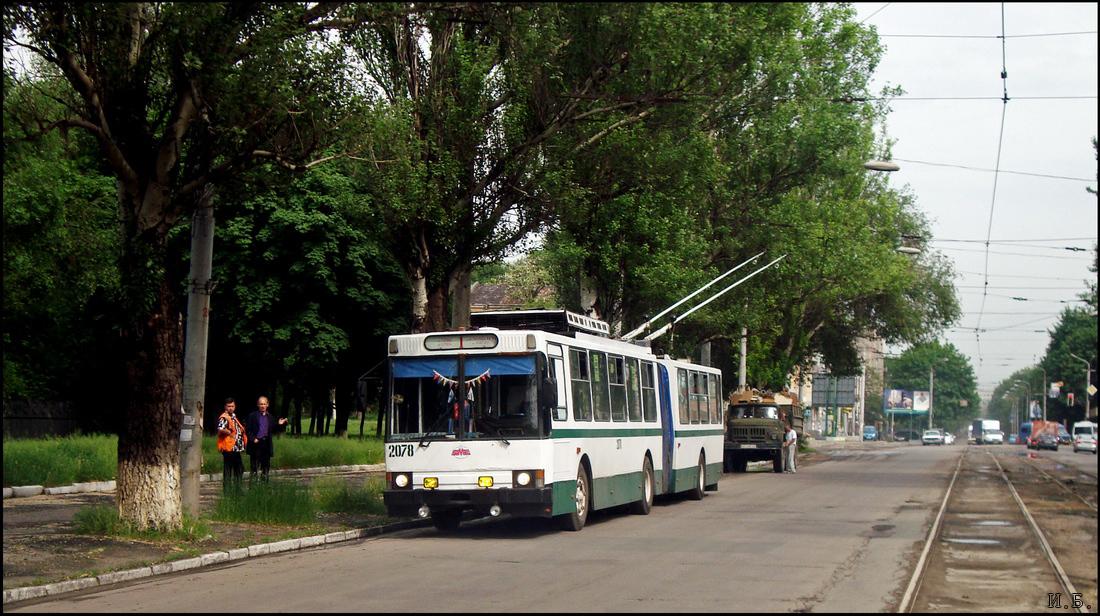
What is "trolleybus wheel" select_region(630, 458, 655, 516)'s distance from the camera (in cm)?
2098

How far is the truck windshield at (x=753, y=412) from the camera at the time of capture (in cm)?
3947

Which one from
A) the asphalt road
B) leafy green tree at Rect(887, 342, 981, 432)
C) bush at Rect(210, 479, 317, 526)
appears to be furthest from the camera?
leafy green tree at Rect(887, 342, 981, 432)

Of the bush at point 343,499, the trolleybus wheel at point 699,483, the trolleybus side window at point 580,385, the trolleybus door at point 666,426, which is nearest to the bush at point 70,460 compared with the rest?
the bush at point 343,499

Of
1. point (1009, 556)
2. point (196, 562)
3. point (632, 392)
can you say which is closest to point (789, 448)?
point (632, 392)

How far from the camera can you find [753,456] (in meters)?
40.1

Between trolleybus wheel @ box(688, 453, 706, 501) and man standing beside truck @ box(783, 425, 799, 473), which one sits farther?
man standing beside truck @ box(783, 425, 799, 473)

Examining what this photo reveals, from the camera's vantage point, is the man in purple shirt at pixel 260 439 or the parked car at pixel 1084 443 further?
the parked car at pixel 1084 443

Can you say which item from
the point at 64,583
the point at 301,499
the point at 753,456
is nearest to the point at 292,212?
the point at 753,456

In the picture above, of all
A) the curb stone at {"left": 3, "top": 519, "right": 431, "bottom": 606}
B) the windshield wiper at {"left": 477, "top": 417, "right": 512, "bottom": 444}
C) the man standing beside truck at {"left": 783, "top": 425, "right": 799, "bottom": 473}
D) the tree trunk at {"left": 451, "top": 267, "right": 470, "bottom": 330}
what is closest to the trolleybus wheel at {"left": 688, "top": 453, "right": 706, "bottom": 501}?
the tree trunk at {"left": 451, "top": 267, "right": 470, "bottom": 330}

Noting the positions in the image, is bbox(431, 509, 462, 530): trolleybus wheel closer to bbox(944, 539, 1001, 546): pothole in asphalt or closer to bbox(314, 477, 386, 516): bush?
bbox(314, 477, 386, 516): bush

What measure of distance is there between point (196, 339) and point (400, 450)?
3.07m

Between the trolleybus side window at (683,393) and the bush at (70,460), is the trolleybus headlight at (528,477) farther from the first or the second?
the trolleybus side window at (683,393)

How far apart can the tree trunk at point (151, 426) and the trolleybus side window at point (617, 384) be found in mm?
7223

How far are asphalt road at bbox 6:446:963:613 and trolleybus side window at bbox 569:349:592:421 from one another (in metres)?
1.71
